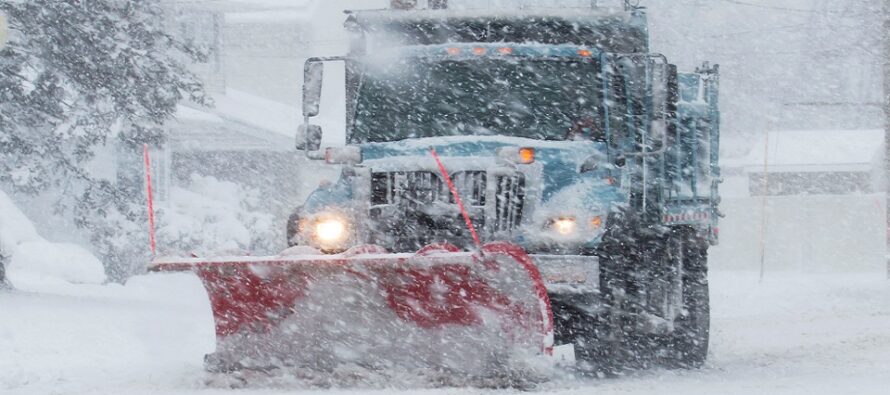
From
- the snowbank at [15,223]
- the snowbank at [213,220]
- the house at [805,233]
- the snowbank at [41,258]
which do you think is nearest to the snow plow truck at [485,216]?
the snowbank at [213,220]

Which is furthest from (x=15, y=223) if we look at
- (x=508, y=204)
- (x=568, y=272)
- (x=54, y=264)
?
(x=568, y=272)

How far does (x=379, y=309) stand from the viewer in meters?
8.48

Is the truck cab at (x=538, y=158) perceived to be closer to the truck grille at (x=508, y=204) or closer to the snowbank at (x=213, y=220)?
the truck grille at (x=508, y=204)

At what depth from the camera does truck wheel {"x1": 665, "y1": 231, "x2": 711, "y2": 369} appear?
11125mm

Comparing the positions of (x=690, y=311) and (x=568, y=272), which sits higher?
(x=568, y=272)

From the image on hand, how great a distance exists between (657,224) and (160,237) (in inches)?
544

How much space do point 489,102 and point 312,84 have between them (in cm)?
136

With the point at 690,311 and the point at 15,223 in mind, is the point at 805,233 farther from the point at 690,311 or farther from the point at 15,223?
the point at 690,311

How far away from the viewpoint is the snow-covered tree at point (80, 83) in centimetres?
1560

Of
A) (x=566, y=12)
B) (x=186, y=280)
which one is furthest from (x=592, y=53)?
(x=186, y=280)

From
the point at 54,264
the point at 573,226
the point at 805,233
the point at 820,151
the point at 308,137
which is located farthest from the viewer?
the point at 820,151

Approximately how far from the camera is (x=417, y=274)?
821 centimetres

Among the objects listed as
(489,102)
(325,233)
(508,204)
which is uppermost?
(489,102)

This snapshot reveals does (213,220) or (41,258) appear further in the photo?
(213,220)
